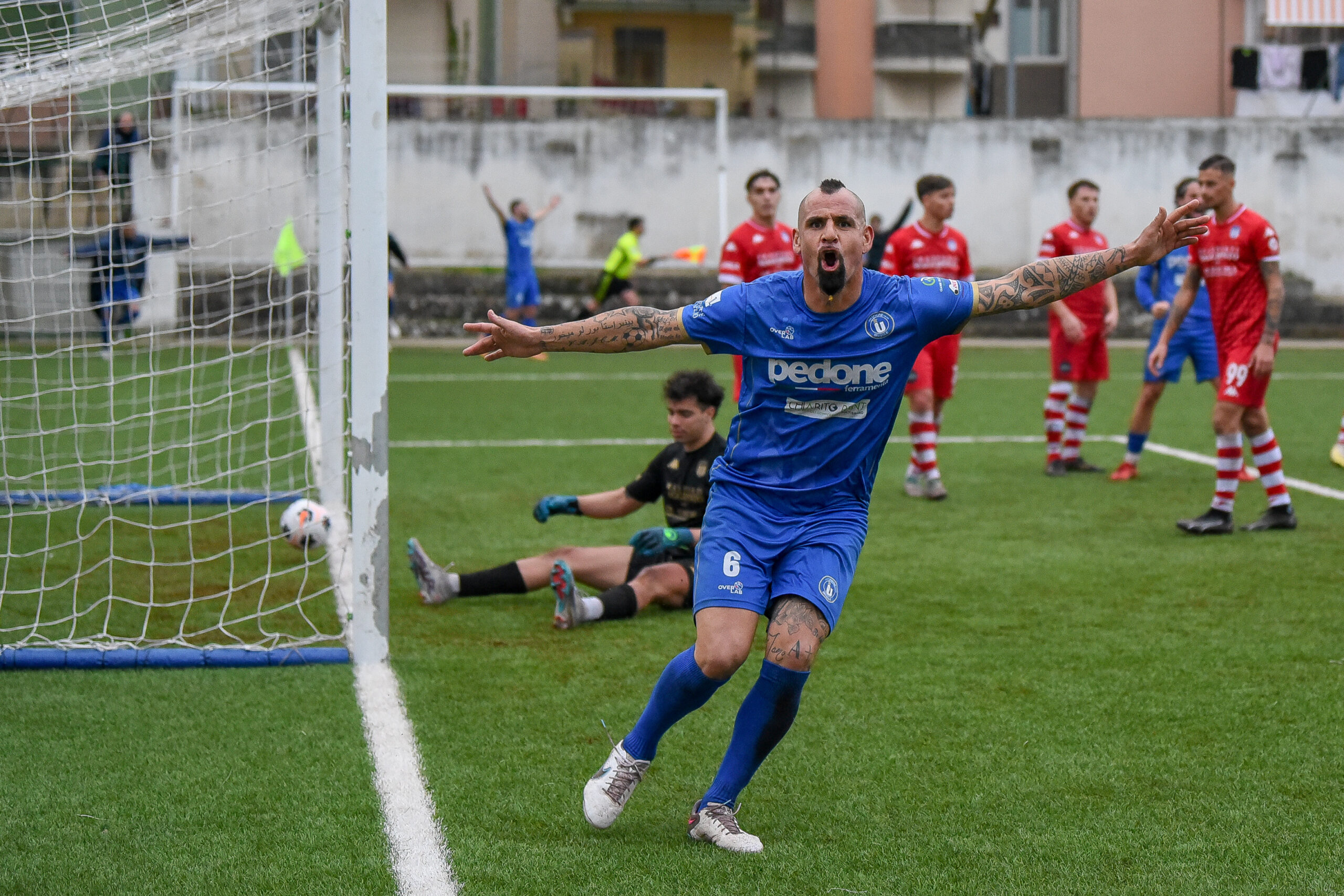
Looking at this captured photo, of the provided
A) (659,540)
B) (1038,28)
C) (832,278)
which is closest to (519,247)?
(659,540)

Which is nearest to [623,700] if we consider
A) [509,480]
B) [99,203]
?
[509,480]

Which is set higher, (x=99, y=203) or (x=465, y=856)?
(x=99, y=203)

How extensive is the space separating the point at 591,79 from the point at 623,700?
23.1 m

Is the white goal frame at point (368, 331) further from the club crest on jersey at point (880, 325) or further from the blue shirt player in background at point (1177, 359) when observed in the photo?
the blue shirt player in background at point (1177, 359)

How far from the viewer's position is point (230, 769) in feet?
14.8

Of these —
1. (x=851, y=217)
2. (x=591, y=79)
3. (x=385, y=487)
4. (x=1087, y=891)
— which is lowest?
(x=1087, y=891)

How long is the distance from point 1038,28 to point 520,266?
1762cm

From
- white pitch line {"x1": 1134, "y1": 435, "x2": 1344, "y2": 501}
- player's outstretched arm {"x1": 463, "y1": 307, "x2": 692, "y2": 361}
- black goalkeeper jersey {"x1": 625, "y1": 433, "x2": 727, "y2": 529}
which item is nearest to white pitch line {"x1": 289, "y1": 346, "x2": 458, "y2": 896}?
player's outstretched arm {"x1": 463, "y1": 307, "x2": 692, "y2": 361}

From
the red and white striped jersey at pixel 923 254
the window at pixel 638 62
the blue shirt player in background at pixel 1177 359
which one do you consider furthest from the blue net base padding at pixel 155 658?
the window at pixel 638 62

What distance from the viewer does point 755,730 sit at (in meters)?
3.95

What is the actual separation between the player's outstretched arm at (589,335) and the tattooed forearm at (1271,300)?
17.1 ft

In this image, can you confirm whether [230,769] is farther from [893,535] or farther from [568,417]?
[568,417]

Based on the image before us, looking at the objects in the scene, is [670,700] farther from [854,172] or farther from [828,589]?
[854,172]

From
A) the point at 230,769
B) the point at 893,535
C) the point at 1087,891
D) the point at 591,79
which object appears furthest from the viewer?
the point at 591,79
